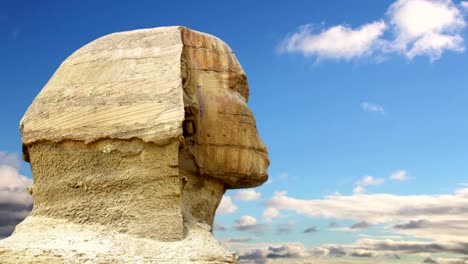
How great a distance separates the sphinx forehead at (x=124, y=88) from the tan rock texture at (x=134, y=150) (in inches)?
0.6

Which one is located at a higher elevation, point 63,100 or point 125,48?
point 125,48

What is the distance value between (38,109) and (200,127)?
81.1 inches

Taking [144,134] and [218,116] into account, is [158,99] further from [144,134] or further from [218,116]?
[218,116]

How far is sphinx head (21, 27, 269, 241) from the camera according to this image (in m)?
7.81

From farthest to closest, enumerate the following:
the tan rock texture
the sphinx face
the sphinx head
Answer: the sphinx face, the sphinx head, the tan rock texture

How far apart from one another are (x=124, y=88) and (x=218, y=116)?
131 centimetres

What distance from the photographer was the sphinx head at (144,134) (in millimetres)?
7809

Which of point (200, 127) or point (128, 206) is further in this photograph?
point (200, 127)

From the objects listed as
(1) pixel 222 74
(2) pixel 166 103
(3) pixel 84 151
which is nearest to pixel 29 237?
(3) pixel 84 151

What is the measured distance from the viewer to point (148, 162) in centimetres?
783

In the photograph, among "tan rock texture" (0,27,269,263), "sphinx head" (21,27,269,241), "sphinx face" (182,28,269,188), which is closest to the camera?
"tan rock texture" (0,27,269,263)

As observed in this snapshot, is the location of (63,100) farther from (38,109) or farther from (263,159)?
(263,159)

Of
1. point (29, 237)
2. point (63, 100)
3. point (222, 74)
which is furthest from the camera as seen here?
point (222, 74)

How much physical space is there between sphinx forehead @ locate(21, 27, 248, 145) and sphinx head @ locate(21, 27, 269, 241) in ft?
0.05
